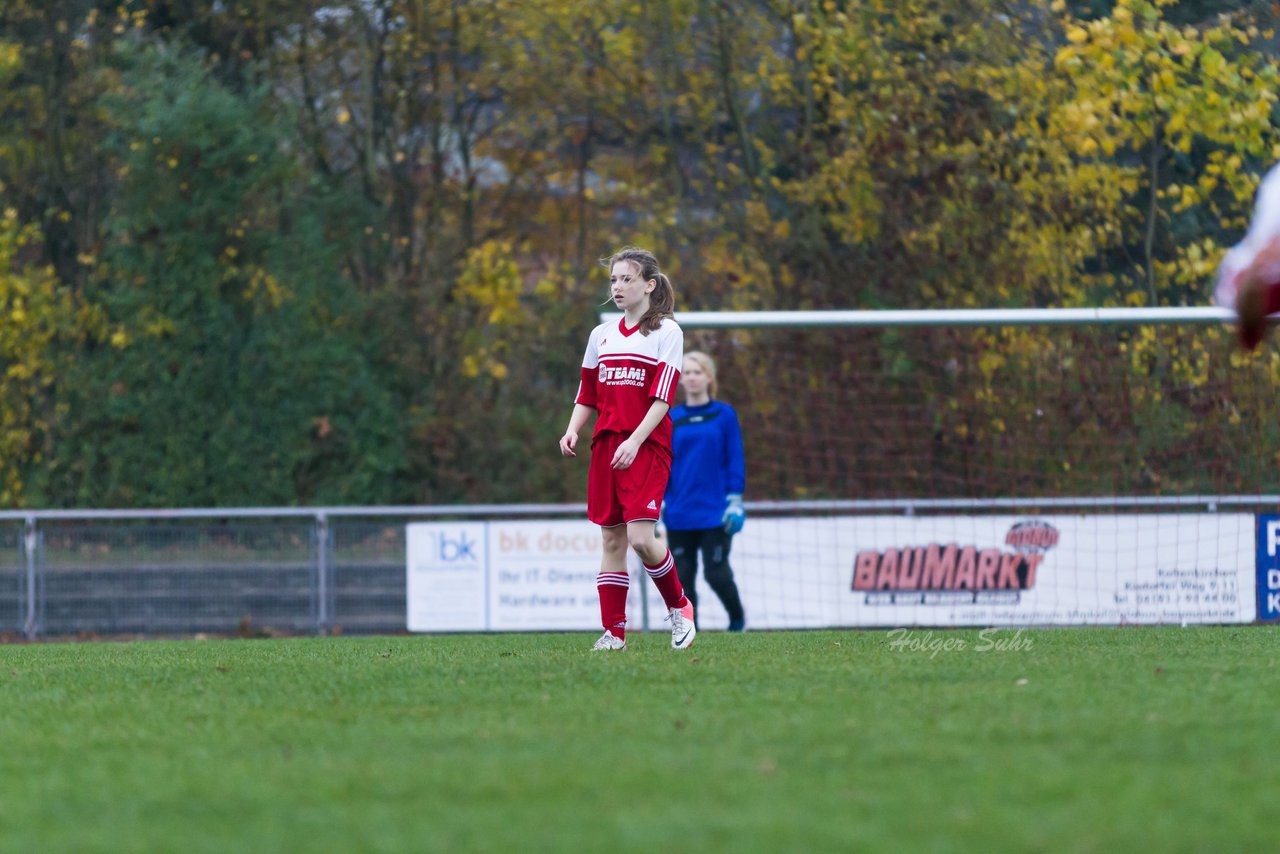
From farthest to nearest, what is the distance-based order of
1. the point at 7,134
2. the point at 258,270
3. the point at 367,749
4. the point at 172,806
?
the point at 7,134 → the point at 258,270 → the point at 367,749 → the point at 172,806

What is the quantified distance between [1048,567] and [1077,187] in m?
6.25

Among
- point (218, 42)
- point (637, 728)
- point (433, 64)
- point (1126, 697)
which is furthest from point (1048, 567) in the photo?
point (218, 42)

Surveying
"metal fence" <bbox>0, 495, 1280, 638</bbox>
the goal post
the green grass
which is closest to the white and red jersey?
the green grass

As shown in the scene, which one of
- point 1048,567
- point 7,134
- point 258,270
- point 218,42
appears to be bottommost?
point 1048,567

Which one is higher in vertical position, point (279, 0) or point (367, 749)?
point (279, 0)

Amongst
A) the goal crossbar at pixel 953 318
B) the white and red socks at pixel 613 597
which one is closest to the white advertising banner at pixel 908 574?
the goal crossbar at pixel 953 318

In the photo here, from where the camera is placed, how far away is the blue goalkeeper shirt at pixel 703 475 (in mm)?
9914

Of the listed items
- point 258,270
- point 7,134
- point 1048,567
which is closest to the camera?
point 1048,567

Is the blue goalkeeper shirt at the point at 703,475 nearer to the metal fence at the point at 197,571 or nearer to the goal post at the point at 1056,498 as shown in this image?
the goal post at the point at 1056,498

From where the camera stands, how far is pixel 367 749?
425 cm

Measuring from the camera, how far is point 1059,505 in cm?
1331

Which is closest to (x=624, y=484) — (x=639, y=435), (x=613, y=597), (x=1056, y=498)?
(x=639, y=435)

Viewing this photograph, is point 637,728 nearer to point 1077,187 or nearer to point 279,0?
point 1077,187

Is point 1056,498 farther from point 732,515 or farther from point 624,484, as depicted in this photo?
point 624,484
